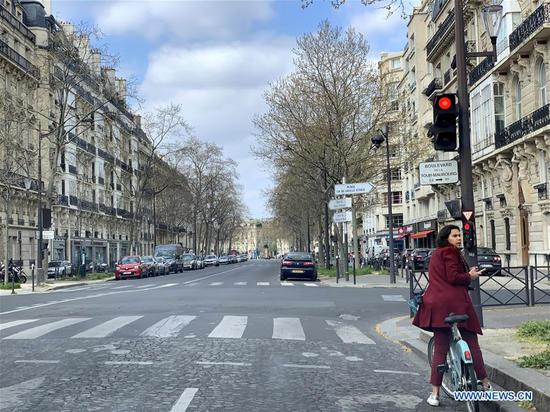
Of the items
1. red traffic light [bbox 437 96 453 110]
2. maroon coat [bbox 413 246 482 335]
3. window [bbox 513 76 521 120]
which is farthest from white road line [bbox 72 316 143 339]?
window [bbox 513 76 521 120]

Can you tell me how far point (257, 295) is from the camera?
2078 centimetres

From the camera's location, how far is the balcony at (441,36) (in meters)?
44.2

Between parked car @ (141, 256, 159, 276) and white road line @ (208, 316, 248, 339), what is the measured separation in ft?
110

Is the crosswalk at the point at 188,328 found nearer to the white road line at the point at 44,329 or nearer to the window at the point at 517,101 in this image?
the white road line at the point at 44,329

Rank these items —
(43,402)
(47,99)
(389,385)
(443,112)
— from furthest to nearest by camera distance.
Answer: (47,99) < (443,112) < (389,385) < (43,402)

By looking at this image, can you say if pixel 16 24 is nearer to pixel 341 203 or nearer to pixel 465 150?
pixel 341 203

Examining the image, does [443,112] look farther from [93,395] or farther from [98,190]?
[98,190]

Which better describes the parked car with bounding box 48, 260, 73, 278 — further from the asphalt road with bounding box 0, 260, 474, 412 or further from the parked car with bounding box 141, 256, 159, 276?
the asphalt road with bounding box 0, 260, 474, 412

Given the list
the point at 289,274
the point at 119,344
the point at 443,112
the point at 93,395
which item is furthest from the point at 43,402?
the point at 289,274

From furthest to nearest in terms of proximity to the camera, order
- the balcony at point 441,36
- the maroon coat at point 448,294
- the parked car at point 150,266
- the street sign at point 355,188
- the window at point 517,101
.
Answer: the parked car at point 150,266
the balcony at point 441,36
the window at point 517,101
the street sign at point 355,188
the maroon coat at point 448,294

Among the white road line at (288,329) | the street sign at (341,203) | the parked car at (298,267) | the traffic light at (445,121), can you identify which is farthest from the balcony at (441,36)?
the traffic light at (445,121)

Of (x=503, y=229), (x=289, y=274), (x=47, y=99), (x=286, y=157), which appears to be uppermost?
(x=47, y=99)

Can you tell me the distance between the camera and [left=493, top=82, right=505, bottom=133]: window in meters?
35.6

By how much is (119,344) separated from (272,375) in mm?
3410
